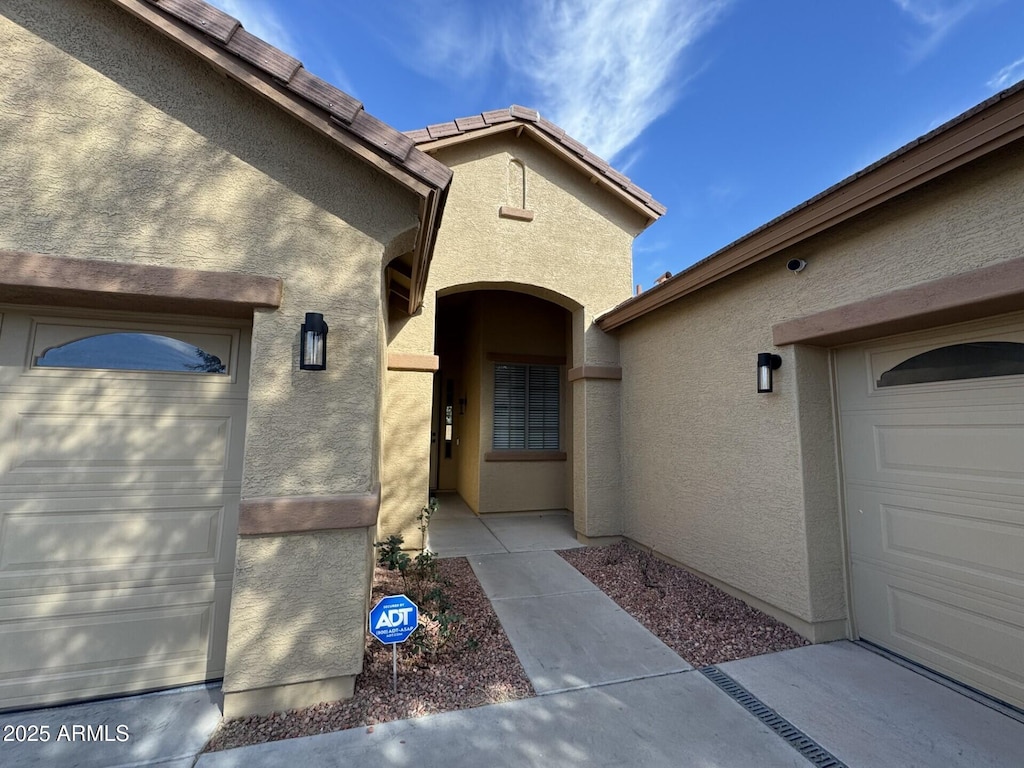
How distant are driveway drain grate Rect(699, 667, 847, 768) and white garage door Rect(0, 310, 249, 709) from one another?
3.68 meters

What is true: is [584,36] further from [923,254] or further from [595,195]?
[923,254]

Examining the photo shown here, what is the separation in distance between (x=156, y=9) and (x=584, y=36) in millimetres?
6553

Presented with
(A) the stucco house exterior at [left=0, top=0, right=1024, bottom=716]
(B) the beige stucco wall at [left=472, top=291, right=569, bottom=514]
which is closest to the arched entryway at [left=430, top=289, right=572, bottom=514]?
(B) the beige stucco wall at [left=472, top=291, right=569, bottom=514]

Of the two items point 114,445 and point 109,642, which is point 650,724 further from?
point 114,445

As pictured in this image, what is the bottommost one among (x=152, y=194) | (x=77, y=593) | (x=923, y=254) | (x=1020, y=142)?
(x=77, y=593)

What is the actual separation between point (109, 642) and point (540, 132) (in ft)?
26.2

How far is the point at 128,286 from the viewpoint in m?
2.74

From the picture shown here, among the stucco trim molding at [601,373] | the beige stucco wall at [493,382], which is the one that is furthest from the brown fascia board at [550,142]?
the stucco trim molding at [601,373]

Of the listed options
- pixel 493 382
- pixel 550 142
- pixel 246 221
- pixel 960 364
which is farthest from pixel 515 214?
pixel 960 364

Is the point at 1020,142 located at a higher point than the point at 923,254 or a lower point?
higher

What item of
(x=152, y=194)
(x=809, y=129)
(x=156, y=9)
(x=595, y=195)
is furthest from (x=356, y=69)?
(x=809, y=129)

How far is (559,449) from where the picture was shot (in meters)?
9.02

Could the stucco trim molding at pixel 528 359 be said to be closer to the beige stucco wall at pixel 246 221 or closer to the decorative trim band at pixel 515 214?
the decorative trim band at pixel 515 214

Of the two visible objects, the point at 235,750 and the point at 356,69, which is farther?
the point at 356,69
